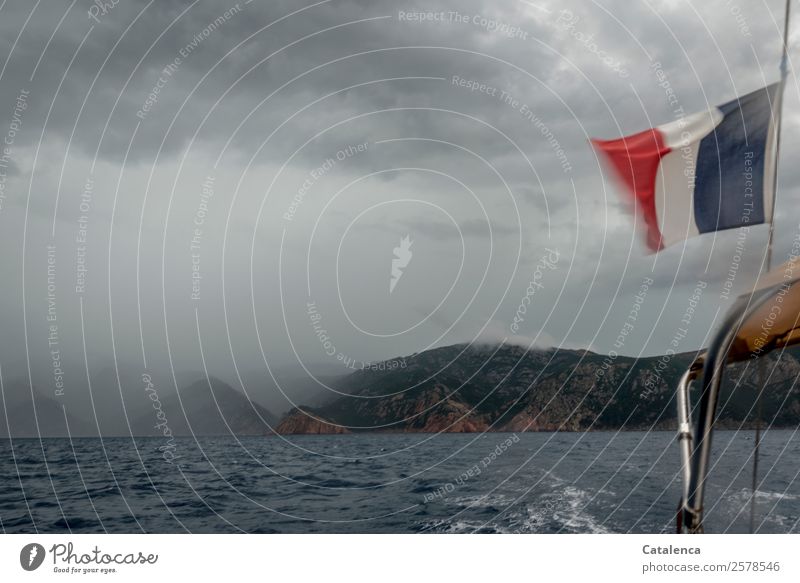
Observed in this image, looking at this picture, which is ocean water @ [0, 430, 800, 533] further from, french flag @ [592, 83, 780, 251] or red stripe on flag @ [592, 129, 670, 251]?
french flag @ [592, 83, 780, 251]

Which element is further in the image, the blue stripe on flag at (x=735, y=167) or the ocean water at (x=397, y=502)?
the ocean water at (x=397, y=502)

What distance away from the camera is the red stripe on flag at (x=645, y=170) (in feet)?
26.6

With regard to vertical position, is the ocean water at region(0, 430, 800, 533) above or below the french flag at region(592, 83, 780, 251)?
below

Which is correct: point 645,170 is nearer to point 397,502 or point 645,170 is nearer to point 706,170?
point 706,170

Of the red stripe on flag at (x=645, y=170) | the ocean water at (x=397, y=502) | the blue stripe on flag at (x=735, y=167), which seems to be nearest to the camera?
the blue stripe on flag at (x=735, y=167)

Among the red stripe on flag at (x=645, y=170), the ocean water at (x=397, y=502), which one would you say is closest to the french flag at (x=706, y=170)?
the red stripe on flag at (x=645, y=170)

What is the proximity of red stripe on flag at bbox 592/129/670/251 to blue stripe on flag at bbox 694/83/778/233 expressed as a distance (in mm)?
514

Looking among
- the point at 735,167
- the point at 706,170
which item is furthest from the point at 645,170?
the point at 735,167

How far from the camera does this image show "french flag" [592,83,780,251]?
765cm

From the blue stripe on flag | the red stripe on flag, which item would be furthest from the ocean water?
the blue stripe on flag

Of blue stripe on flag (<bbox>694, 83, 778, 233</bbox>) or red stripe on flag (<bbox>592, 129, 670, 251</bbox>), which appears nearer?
blue stripe on flag (<bbox>694, 83, 778, 233</bbox>)

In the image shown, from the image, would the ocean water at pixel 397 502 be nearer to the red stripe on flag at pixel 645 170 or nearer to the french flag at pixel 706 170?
the red stripe on flag at pixel 645 170

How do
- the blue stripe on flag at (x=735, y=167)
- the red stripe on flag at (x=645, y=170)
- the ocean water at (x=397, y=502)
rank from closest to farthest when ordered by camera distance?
the blue stripe on flag at (x=735, y=167) < the red stripe on flag at (x=645, y=170) < the ocean water at (x=397, y=502)

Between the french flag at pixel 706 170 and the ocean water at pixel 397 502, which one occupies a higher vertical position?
the french flag at pixel 706 170
